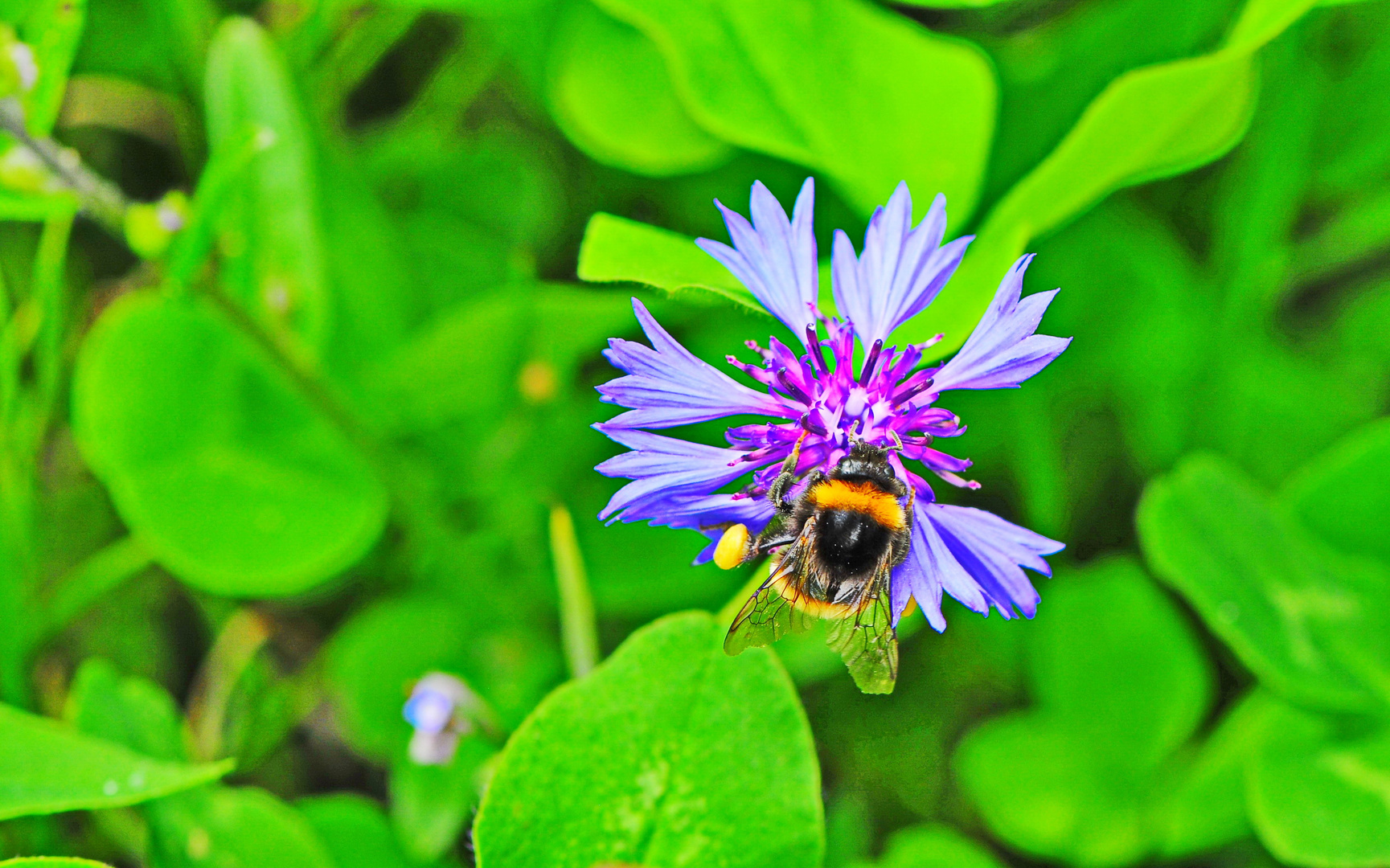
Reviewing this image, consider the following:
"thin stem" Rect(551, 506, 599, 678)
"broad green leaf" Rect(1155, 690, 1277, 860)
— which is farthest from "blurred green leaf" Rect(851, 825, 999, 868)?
"thin stem" Rect(551, 506, 599, 678)

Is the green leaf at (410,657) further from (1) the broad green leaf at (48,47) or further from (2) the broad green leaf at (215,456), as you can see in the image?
(1) the broad green leaf at (48,47)

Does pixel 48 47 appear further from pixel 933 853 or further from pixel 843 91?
pixel 933 853

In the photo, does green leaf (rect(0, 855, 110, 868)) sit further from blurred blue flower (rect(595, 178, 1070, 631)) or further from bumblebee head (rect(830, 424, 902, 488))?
bumblebee head (rect(830, 424, 902, 488))

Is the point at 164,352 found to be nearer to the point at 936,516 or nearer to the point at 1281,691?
the point at 936,516

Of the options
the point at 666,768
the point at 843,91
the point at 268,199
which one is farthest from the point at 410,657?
the point at 843,91

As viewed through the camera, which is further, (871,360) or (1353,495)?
(1353,495)

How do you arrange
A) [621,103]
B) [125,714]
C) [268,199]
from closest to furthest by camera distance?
[125,714] → [268,199] → [621,103]
